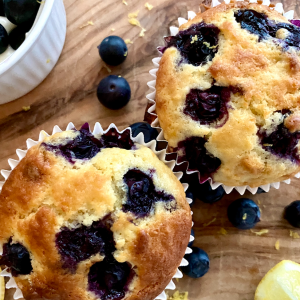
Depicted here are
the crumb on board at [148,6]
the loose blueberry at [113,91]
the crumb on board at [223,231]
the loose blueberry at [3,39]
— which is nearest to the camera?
the loose blueberry at [3,39]

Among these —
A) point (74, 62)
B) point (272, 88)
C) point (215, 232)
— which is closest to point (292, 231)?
point (215, 232)

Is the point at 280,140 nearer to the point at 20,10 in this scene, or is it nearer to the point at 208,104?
the point at 208,104

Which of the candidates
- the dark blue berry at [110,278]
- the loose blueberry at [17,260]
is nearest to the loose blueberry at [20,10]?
the loose blueberry at [17,260]

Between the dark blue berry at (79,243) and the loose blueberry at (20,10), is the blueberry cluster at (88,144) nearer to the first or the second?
the dark blue berry at (79,243)

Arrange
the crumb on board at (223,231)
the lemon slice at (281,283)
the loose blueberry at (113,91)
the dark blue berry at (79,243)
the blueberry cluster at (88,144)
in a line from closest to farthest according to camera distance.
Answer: the dark blue berry at (79,243) < the blueberry cluster at (88,144) < the lemon slice at (281,283) < the loose blueberry at (113,91) < the crumb on board at (223,231)

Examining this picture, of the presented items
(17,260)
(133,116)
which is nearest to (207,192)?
(133,116)

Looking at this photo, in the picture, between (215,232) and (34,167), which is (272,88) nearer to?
(215,232)

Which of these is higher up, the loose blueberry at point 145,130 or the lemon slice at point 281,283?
the loose blueberry at point 145,130

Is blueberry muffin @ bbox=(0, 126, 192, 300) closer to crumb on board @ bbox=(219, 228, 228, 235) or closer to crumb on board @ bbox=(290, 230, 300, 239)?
crumb on board @ bbox=(219, 228, 228, 235)
